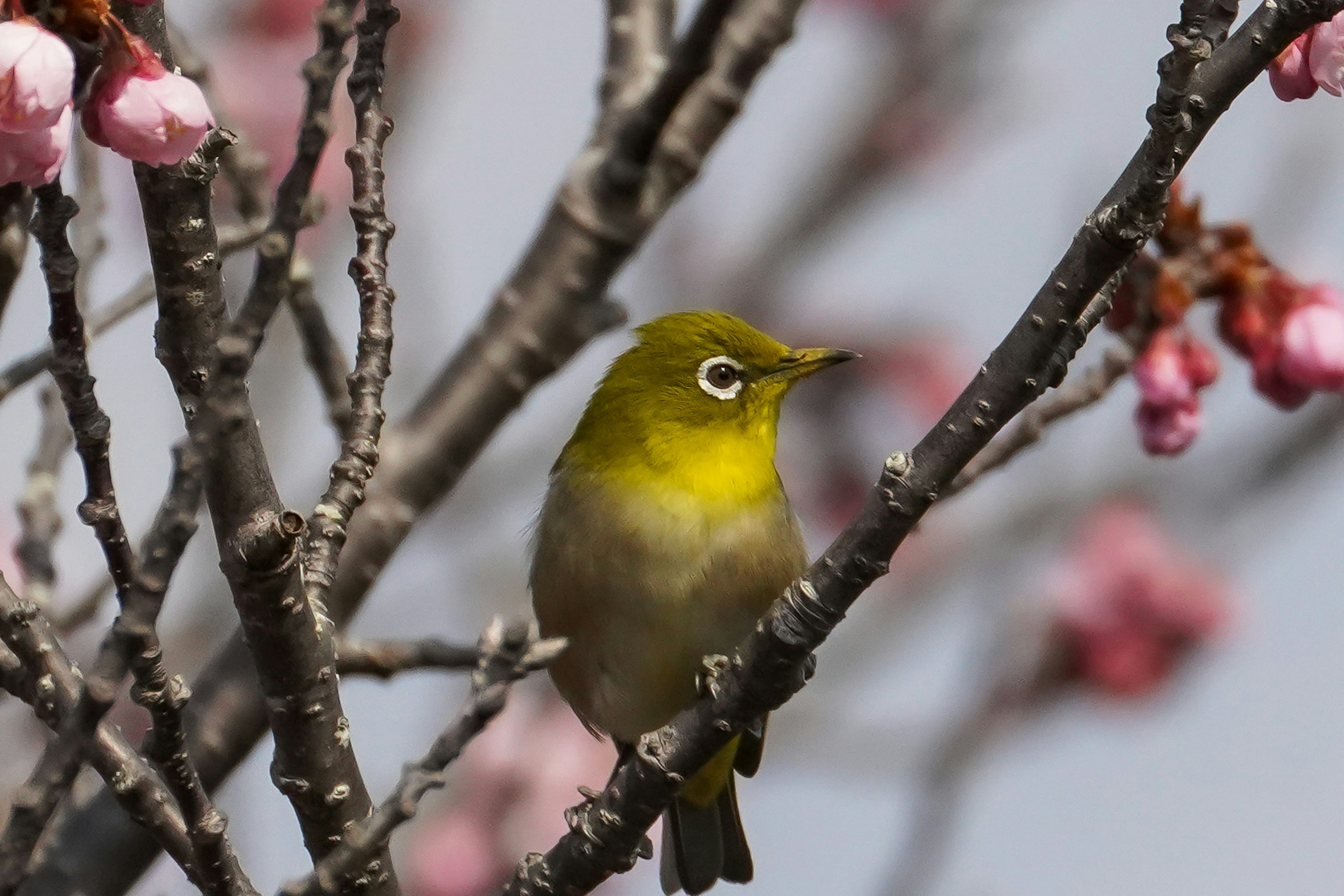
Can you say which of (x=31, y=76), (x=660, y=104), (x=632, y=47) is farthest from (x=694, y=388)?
(x=31, y=76)

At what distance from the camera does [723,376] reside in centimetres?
599

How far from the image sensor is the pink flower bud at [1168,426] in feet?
15.7

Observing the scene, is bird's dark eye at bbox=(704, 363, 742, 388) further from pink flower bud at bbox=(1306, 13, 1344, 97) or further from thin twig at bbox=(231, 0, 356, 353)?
thin twig at bbox=(231, 0, 356, 353)

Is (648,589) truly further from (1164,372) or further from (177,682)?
(177,682)

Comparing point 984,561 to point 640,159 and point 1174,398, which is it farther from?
point 640,159

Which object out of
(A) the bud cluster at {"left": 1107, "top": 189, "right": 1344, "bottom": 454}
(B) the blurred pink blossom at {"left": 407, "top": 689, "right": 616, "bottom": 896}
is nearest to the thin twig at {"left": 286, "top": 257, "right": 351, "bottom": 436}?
(A) the bud cluster at {"left": 1107, "top": 189, "right": 1344, "bottom": 454}

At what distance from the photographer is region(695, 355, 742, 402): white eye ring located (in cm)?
591

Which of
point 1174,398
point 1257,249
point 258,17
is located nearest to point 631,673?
point 1174,398

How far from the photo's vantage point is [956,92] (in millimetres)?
8969

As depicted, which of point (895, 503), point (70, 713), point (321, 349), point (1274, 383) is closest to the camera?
point (70, 713)

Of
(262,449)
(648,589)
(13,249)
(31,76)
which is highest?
(648,589)

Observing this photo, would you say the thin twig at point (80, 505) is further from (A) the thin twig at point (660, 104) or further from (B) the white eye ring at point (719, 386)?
(B) the white eye ring at point (719, 386)

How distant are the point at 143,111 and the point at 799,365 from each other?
12.4 feet

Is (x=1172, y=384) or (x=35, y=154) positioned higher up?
(x=1172, y=384)
